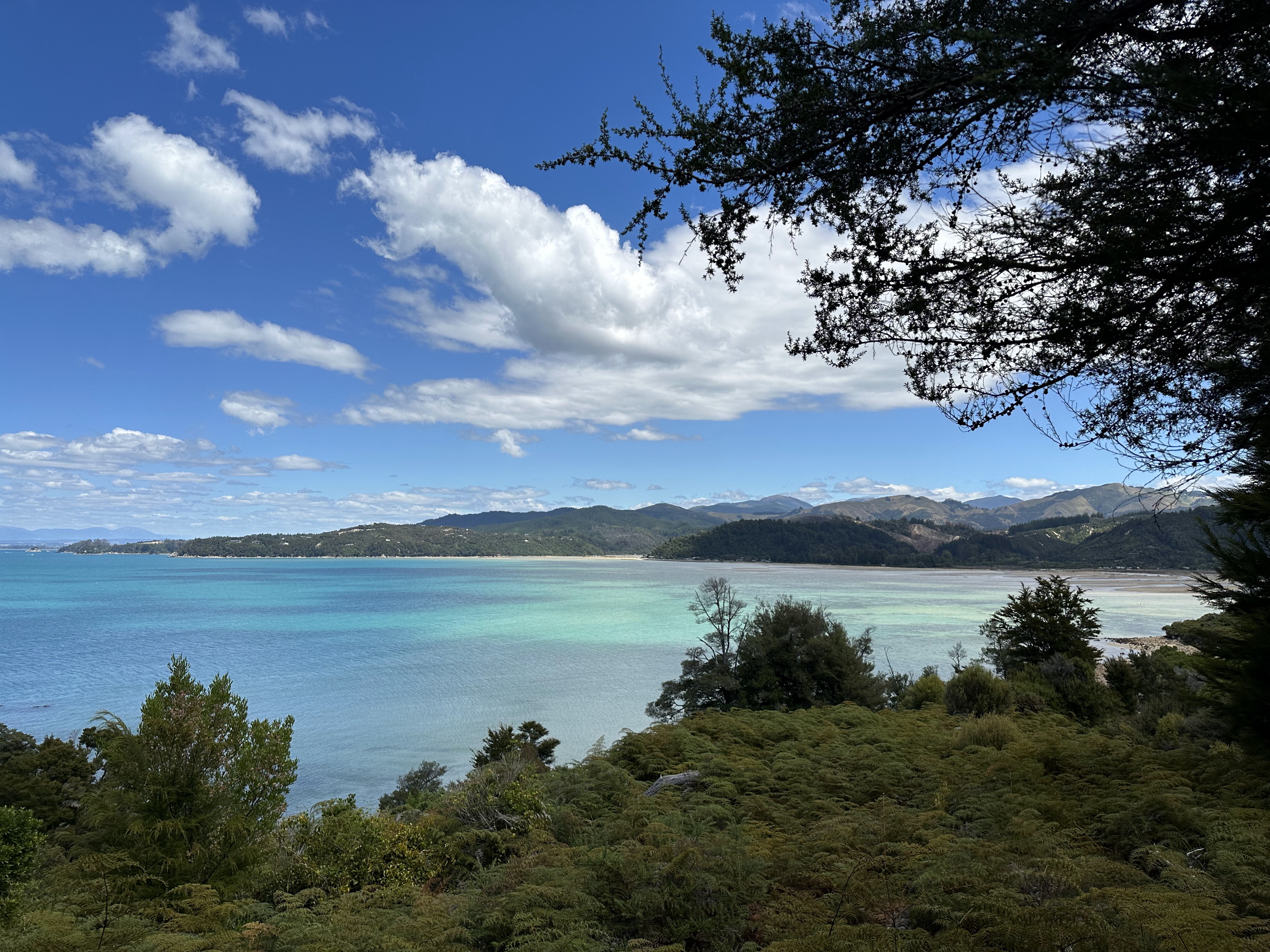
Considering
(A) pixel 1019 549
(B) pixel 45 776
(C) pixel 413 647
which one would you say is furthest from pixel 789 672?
(A) pixel 1019 549

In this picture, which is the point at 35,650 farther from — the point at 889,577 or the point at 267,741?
the point at 889,577

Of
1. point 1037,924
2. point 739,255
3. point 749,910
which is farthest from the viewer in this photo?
point 749,910

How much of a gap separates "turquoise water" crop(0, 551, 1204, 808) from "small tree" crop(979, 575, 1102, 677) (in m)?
18.4

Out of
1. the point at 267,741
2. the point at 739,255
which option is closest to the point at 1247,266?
the point at 739,255

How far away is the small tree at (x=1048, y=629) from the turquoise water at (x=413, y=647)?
18.4 meters

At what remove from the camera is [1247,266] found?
3.43m

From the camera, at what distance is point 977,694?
55.6ft

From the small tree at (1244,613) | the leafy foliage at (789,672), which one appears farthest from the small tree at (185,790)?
the leafy foliage at (789,672)

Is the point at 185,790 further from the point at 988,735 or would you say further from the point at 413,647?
the point at 413,647

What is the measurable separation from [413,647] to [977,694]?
5454 centimetres

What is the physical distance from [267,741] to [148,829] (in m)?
1.91

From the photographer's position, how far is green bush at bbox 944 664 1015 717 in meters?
16.4

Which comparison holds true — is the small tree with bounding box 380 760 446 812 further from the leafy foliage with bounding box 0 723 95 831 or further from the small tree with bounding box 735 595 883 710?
the small tree with bounding box 735 595 883 710

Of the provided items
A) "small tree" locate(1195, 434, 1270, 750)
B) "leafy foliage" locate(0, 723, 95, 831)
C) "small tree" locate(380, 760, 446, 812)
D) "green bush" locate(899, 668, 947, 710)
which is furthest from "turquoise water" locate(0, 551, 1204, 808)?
"small tree" locate(1195, 434, 1270, 750)
